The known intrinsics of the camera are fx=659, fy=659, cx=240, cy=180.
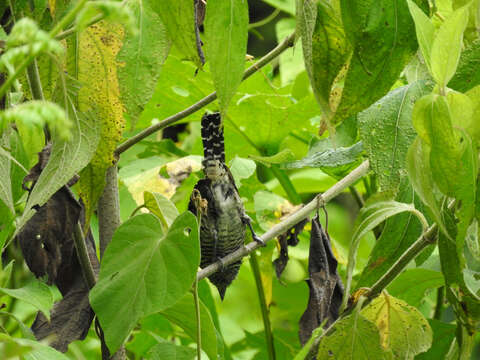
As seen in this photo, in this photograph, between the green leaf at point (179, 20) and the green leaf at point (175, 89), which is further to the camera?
the green leaf at point (175, 89)

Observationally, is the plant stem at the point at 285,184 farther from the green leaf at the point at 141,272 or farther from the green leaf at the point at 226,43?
the green leaf at the point at 226,43

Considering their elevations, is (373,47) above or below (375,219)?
above

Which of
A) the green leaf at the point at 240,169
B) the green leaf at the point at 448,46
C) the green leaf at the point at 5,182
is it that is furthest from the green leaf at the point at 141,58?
the green leaf at the point at 240,169

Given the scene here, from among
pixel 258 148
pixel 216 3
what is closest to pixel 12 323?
pixel 258 148

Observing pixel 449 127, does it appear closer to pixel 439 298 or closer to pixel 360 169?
pixel 360 169

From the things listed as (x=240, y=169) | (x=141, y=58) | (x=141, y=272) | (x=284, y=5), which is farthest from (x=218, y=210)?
(x=284, y=5)

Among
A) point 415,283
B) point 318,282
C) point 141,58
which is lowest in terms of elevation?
point 415,283

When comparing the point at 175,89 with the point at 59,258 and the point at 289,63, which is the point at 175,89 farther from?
the point at 59,258

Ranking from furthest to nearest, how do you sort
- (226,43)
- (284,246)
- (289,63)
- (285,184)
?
(289,63) → (285,184) → (284,246) → (226,43)

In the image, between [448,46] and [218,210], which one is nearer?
[448,46]
